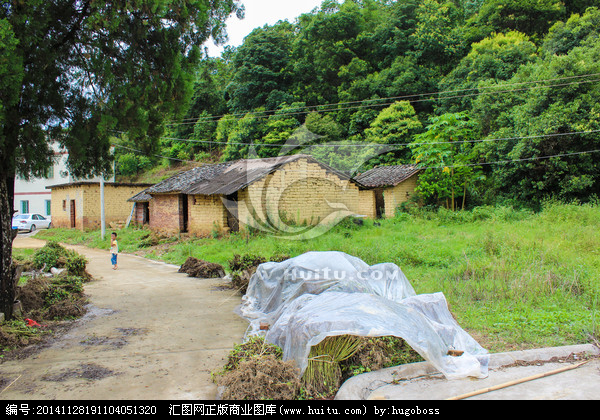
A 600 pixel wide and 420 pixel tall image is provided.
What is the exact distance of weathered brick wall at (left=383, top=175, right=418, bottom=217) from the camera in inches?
963

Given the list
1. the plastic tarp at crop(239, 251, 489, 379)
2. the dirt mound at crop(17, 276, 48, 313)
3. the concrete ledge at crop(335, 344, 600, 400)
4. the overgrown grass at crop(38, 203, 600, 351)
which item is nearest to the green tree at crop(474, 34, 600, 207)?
the overgrown grass at crop(38, 203, 600, 351)

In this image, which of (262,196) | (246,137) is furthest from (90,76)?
(246,137)

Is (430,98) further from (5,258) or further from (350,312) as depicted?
(5,258)

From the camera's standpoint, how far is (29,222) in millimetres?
29438

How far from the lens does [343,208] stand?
768 inches

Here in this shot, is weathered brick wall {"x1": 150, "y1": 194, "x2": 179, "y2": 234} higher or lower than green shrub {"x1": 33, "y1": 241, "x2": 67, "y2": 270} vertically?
higher

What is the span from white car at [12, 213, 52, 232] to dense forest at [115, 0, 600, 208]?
35.1ft

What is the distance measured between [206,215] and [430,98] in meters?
21.5

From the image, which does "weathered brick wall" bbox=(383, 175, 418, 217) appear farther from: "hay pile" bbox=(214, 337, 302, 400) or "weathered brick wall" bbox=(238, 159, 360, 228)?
"hay pile" bbox=(214, 337, 302, 400)

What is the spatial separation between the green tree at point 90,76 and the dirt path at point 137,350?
1819 mm

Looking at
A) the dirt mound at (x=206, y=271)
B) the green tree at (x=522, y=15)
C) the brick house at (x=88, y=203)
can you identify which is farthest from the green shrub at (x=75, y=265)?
the green tree at (x=522, y=15)

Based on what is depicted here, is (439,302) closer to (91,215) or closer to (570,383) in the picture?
(570,383)

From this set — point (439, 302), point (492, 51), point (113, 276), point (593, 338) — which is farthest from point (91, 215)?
point (492, 51)

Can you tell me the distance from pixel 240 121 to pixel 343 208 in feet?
56.3
